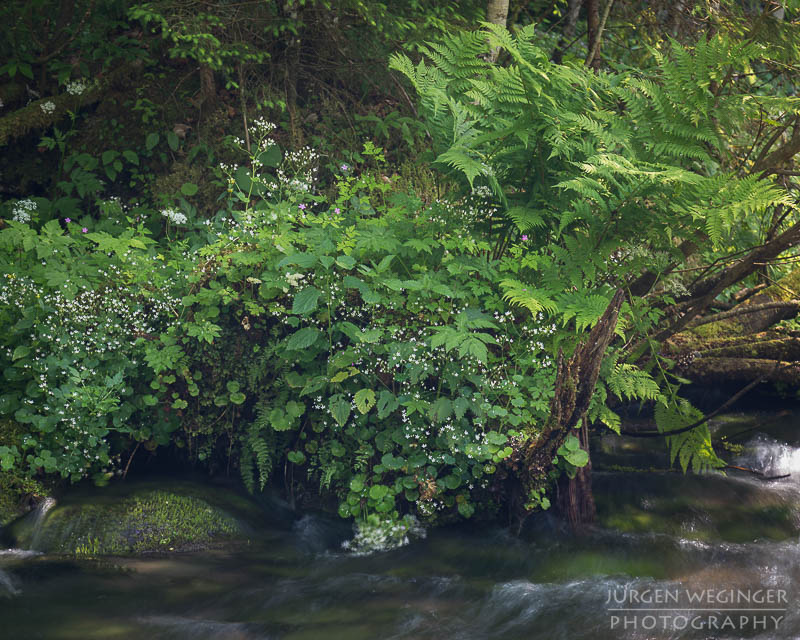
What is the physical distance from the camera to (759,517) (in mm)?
4883

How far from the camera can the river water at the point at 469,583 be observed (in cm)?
375

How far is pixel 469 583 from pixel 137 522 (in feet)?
7.09

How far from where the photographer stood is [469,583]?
426cm

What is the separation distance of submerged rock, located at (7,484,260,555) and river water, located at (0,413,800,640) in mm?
121

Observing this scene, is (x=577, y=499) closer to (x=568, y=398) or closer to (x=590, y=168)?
(x=568, y=398)

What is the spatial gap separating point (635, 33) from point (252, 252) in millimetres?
5955

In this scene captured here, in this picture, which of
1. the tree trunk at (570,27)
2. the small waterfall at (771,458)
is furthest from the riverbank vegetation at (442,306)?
the tree trunk at (570,27)

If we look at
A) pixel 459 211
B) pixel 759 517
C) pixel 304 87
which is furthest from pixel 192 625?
pixel 304 87

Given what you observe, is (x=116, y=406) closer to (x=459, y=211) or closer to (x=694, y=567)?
(x=459, y=211)

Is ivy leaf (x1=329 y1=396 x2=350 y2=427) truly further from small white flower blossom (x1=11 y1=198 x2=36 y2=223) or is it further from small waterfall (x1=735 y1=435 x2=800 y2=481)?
small waterfall (x1=735 y1=435 x2=800 y2=481)

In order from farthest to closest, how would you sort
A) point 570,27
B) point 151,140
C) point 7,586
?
point 570,27 → point 151,140 → point 7,586

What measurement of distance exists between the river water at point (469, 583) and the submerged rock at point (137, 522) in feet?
0.40

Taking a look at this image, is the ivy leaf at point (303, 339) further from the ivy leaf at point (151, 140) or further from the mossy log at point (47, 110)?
the mossy log at point (47, 110)

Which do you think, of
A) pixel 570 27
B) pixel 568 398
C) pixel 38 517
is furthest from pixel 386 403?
pixel 570 27
